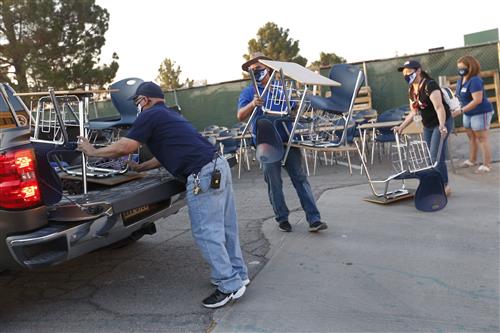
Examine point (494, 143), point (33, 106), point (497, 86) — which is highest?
point (33, 106)

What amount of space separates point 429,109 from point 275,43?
97.7 ft

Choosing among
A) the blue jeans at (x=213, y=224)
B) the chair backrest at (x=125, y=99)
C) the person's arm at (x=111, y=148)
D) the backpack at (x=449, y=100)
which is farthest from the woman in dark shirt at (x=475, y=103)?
the person's arm at (x=111, y=148)

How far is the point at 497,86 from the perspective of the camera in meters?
12.2

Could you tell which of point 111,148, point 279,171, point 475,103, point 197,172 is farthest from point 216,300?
point 475,103

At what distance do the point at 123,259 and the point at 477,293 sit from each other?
124 inches

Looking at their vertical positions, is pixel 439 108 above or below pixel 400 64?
below

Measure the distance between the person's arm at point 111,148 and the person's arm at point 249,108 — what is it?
153 centimetres

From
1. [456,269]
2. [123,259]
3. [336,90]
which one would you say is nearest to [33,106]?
[123,259]

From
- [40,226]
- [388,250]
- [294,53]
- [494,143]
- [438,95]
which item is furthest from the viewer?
[294,53]

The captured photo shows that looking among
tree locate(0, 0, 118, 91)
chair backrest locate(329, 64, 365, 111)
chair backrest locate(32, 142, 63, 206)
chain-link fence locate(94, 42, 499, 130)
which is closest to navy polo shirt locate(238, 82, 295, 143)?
chair backrest locate(329, 64, 365, 111)

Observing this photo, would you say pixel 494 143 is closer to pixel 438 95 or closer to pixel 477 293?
pixel 438 95

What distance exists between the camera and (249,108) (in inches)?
188

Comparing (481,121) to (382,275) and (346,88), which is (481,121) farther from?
(382,275)

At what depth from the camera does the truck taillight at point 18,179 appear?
302cm
